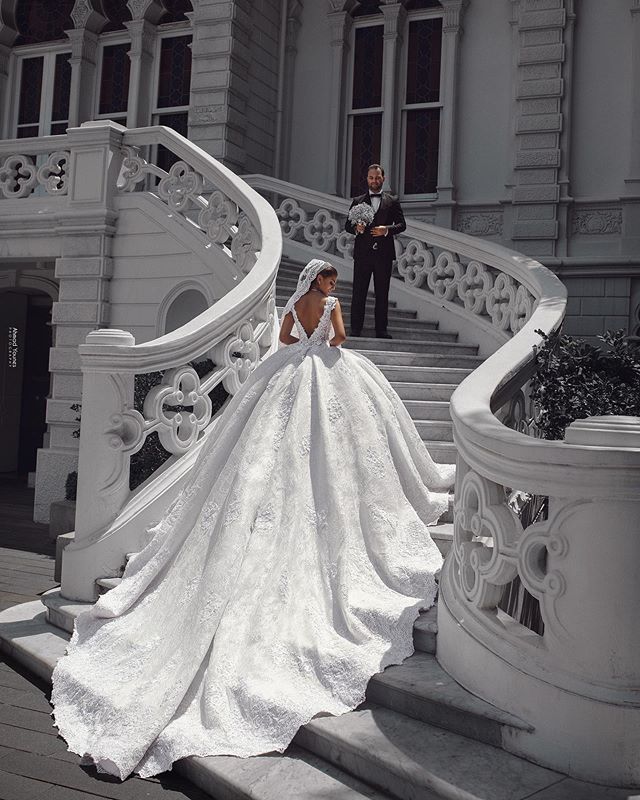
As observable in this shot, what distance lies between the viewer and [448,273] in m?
10.2

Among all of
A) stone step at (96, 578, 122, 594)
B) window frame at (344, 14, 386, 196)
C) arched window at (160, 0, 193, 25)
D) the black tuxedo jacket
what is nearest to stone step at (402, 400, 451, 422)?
the black tuxedo jacket

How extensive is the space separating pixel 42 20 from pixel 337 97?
6212mm

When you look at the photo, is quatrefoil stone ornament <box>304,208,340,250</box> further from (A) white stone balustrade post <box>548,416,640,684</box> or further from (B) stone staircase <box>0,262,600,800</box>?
(A) white stone balustrade post <box>548,416,640,684</box>

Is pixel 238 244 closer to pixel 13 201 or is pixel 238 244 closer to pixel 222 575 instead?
pixel 13 201

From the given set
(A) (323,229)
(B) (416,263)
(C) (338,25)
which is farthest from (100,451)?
(C) (338,25)

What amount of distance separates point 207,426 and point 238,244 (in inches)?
133

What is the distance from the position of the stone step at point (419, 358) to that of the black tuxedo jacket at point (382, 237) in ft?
3.64

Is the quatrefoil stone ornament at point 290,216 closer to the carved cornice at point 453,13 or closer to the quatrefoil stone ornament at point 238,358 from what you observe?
the carved cornice at point 453,13

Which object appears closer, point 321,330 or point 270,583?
point 270,583

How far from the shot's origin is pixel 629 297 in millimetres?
11883

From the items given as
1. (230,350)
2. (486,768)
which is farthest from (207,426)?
(486,768)

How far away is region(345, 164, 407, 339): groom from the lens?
30.0 feet

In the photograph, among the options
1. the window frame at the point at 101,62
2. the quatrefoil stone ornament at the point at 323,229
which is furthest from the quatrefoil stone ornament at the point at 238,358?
the window frame at the point at 101,62

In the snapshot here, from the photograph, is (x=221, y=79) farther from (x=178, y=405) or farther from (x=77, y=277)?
(x=178, y=405)
